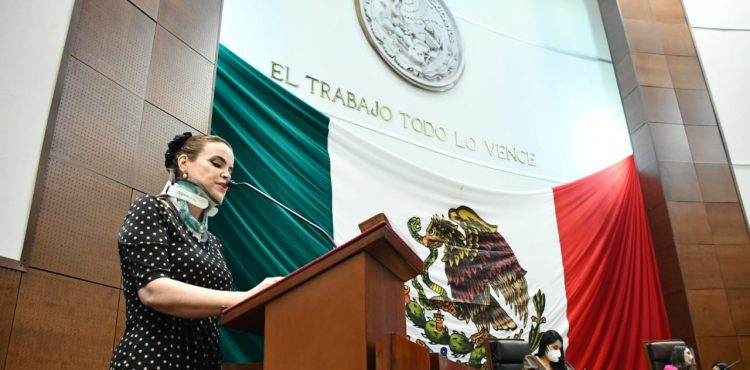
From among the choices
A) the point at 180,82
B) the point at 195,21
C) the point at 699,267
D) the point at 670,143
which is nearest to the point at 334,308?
the point at 180,82

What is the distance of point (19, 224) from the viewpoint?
188cm

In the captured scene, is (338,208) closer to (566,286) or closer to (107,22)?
(107,22)

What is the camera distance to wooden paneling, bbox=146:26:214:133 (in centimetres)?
258

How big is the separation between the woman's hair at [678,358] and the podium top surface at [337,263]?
3.26 m

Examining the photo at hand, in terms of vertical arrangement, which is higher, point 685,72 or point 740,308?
point 685,72

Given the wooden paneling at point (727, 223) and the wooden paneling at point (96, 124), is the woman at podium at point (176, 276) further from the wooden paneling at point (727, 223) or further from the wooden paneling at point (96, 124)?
Result: the wooden paneling at point (727, 223)

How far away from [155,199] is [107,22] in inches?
65.1

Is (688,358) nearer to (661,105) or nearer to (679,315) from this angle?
(679,315)

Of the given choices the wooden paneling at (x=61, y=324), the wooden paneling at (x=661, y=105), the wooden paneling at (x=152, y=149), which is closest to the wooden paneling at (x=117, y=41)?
the wooden paneling at (x=152, y=149)

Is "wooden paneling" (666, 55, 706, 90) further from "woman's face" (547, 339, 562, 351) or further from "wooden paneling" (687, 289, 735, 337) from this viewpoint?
"woman's face" (547, 339, 562, 351)

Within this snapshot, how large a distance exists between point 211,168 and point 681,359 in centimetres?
337

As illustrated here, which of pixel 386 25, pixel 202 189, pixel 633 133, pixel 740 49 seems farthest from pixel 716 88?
pixel 202 189

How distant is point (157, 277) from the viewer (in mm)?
941

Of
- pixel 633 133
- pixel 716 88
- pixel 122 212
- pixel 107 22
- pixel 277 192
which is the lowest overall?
pixel 122 212
